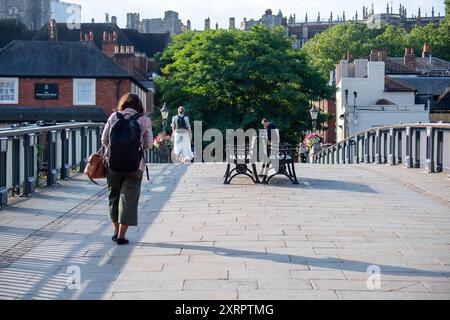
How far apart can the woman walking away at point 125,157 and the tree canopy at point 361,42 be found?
3232 inches

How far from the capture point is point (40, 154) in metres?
14.2

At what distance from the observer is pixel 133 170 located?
850 cm

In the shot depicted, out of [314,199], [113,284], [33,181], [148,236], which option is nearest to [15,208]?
[33,181]

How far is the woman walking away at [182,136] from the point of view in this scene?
73.8 feet

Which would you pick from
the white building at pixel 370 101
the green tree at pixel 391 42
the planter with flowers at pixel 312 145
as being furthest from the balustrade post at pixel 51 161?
the green tree at pixel 391 42

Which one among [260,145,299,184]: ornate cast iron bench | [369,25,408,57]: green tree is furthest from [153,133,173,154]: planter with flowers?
[369,25,408,57]: green tree

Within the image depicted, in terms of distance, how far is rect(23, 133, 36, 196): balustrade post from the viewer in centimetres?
1256

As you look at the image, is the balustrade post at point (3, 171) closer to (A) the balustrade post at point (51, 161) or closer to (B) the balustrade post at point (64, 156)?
(A) the balustrade post at point (51, 161)

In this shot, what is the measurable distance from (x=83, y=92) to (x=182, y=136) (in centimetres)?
2901

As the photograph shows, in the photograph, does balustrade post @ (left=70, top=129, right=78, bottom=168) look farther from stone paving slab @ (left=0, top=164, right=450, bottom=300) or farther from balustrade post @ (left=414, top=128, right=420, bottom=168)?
balustrade post @ (left=414, top=128, right=420, bottom=168)

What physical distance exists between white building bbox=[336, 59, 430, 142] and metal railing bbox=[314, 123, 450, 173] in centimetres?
3308

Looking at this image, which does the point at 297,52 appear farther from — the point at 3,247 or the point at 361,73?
the point at 3,247

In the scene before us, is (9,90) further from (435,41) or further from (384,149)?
(435,41)

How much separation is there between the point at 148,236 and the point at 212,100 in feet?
141
